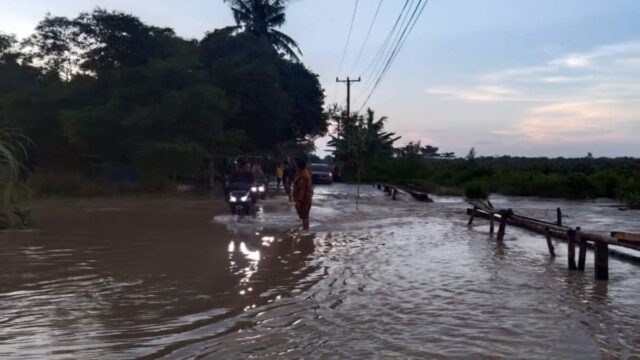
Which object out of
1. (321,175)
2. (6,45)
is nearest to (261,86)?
(321,175)

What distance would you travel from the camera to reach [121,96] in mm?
29484

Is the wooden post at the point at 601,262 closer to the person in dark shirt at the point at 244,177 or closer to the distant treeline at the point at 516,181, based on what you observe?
the person in dark shirt at the point at 244,177

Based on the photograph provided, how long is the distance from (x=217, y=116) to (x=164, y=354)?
25281 millimetres

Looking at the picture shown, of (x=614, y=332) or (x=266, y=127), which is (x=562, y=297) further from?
(x=266, y=127)

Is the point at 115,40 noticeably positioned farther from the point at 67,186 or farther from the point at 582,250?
the point at 582,250

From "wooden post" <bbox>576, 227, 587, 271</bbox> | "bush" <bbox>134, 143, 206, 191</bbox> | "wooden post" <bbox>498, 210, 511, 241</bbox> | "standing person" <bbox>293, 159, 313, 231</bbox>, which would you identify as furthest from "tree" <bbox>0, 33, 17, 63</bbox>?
"wooden post" <bbox>576, 227, 587, 271</bbox>

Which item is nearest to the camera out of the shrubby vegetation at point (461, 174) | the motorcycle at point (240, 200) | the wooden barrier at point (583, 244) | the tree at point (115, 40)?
the wooden barrier at point (583, 244)

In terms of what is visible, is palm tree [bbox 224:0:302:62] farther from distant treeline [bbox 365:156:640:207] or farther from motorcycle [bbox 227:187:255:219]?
motorcycle [bbox 227:187:255:219]

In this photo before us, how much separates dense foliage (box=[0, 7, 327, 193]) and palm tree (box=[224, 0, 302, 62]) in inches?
451

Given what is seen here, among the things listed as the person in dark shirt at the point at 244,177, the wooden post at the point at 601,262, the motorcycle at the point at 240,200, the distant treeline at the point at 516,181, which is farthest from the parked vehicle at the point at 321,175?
the wooden post at the point at 601,262

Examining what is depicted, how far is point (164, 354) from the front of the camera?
19.5 ft

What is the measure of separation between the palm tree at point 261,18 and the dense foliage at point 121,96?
11.4 m

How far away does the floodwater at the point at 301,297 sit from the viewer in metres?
6.24

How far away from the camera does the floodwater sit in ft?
20.5
